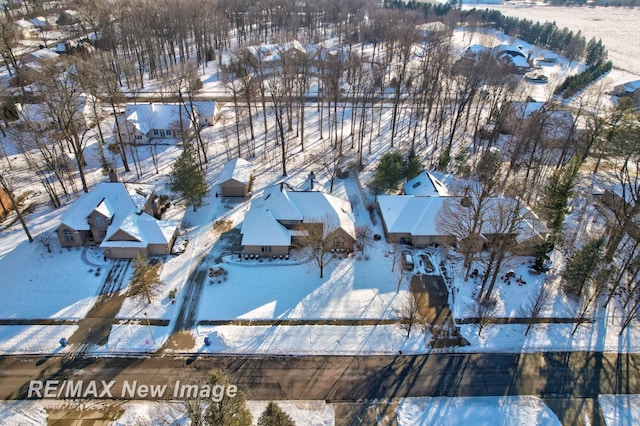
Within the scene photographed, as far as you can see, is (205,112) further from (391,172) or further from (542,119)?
(542,119)

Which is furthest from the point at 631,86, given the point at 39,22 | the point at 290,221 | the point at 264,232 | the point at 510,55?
the point at 39,22

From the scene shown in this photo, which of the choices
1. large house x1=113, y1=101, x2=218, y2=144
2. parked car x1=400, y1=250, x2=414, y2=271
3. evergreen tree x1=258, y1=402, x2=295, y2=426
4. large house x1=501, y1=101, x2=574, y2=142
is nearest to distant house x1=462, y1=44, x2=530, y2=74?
large house x1=501, y1=101, x2=574, y2=142

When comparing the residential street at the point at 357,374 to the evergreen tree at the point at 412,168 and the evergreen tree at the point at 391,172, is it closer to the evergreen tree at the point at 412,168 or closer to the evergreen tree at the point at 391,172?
the evergreen tree at the point at 391,172

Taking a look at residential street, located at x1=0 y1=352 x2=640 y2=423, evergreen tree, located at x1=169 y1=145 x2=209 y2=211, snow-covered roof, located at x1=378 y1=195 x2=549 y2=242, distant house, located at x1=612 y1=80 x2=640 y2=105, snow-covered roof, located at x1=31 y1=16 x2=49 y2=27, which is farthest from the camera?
snow-covered roof, located at x1=31 y1=16 x2=49 y2=27

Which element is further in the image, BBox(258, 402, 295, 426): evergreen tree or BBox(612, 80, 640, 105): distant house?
BBox(612, 80, 640, 105): distant house

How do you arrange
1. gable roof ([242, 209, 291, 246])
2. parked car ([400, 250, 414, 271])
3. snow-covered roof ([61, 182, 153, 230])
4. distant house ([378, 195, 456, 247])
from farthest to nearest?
distant house ([378, 195, 456, 247]), snow-covered roof ([61, 182, 153, 230]), gable roof ([242, 209, 291, 246]), parked car ([400, 250, 414, 271])

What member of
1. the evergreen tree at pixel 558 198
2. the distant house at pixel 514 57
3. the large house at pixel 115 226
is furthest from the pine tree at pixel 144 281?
the distant house at pixel 514 57

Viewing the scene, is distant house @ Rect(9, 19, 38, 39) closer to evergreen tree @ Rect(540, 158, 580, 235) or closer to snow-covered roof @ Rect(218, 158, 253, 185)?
snow-covered roof @ Rect(218, 158, 253, 185)
